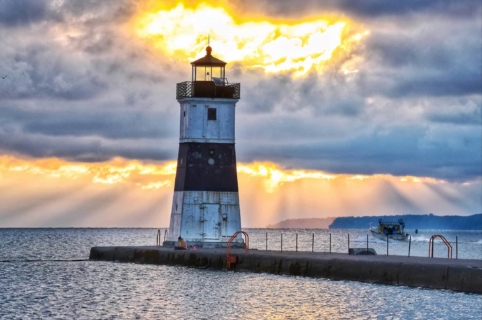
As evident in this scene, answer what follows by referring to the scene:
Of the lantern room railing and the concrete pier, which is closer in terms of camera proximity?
the concrete pier

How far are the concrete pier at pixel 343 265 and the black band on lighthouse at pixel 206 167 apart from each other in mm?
3252

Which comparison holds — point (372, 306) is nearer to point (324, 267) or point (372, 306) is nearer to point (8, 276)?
point (324, 267)

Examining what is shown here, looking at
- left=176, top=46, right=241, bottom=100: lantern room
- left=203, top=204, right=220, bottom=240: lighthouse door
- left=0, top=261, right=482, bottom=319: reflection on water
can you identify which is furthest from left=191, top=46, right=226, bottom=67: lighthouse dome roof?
left=0, top=261, right=482, bottom=319: reflection on water

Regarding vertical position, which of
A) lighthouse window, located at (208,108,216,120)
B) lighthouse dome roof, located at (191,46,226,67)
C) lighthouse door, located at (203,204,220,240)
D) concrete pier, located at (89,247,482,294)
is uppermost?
lighthouse dome roof, located at (191,46,226,67)

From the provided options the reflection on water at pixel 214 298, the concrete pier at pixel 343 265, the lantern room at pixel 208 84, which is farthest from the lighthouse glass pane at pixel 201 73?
the reflection on water at pixel 214 298

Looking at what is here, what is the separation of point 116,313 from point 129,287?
26.7 ft

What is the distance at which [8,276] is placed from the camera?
47.9 meters

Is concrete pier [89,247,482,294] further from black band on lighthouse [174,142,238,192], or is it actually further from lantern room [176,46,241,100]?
lantern room [176,46,241,100]

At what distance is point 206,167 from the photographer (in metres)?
45.2

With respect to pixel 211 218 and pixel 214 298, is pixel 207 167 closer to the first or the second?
pixel 211 218

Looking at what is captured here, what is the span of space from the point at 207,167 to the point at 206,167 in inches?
2.3

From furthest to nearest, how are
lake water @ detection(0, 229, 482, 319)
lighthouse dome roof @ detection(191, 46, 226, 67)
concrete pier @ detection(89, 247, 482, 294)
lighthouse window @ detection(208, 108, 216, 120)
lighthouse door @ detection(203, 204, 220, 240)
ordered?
lighthouse dome roof @ detection(191, 46, 226, 67)
lighthouse window @ detection(208, 108, 216, 120)
lighthouse door @ detection(203, 204, 220, 240)
concrete pier @ detection(89, 247, 482, 294)
lake water @ detection(0, 229, 482, 319)

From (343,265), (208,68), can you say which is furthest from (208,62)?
(343,265)

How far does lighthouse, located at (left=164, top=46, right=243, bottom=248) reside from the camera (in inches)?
1774
